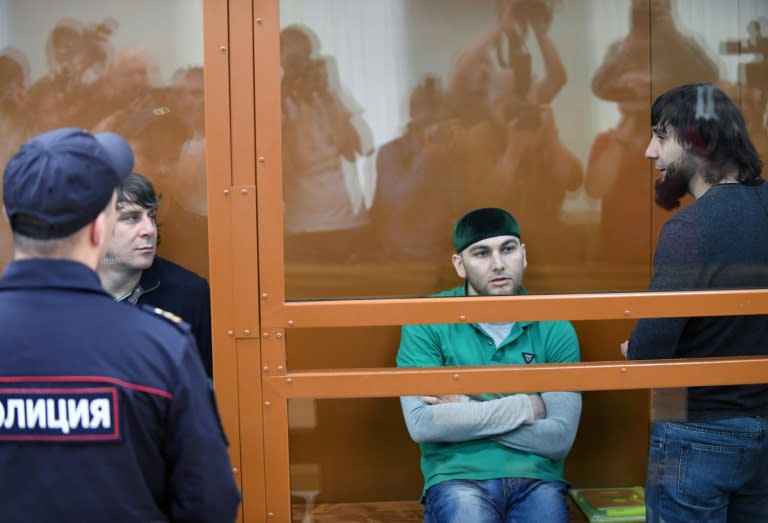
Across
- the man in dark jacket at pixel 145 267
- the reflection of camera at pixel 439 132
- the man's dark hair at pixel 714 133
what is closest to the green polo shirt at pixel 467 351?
the reflection of camera at pixel 439 132

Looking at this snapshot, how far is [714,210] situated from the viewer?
2.23 metres

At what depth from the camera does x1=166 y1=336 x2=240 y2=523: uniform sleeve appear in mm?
1356

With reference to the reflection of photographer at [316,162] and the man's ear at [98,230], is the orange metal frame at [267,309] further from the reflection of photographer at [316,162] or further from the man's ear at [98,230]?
the man's ear at [98,230]

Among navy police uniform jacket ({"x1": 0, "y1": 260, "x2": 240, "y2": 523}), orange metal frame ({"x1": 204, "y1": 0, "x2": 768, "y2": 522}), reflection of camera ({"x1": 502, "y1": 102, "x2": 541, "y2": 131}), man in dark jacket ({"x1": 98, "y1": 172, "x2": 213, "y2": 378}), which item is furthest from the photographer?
man in dark jacket ({"x1": 98, "y1": 172, "x2": 213, "y2": 378})

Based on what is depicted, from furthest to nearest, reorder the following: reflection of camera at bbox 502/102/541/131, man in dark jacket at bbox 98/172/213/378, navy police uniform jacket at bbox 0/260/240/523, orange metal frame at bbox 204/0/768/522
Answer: man in dark jacket at bbox 98/172/213/378
reflection of camera at bbox 502/102/541/131
orange metal frame at bbox 204/0/768/522
navy police uniform jacket at bbox 0/260/240/523

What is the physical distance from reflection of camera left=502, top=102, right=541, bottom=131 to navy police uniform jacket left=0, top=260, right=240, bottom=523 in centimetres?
130

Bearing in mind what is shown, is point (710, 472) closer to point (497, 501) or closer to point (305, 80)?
point (497, 501)

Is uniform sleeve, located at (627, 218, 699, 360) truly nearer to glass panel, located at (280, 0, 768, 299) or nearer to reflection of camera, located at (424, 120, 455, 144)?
glass panel, located at (280, 0, 768, 299)

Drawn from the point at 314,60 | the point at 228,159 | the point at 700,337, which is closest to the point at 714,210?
the point at 700,337

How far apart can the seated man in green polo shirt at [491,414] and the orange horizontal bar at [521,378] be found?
6 centimetres

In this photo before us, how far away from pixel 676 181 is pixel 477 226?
0.53m

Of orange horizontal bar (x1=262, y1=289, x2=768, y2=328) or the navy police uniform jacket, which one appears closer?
the navy police uniform jacket

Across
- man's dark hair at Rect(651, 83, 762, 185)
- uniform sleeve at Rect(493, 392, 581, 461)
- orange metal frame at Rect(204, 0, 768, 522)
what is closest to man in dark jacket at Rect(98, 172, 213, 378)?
orange metal frame at Rect(204, 0, 768, 522)

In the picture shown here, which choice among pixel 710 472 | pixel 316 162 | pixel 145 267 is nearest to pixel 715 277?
pixel 710 472
